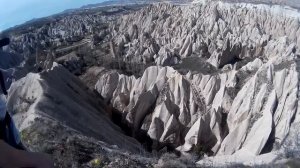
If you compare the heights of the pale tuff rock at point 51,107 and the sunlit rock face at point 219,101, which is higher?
the pale tuff rock at point 51,107

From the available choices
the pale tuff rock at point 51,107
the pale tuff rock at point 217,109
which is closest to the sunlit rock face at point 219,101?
the pale tuff rock at point 217,109

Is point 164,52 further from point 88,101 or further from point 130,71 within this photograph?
point 88,101

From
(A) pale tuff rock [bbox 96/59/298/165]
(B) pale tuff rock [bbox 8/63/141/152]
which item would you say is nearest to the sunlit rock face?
→ (A) pale tuff rock [bbox 96/59/298/165]

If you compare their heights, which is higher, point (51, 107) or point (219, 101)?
point (51, 107)

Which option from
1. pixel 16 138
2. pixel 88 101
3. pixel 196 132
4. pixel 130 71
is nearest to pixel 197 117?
pixel 196 132

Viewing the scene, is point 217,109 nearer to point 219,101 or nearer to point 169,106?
point 219,101

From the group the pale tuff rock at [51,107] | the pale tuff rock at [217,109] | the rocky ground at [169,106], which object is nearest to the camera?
the rocky ground at [169,106]

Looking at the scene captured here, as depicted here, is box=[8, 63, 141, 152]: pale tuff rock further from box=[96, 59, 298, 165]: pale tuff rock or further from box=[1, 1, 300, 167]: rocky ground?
box=[96, 59, 298, 165]: pale tuff rock

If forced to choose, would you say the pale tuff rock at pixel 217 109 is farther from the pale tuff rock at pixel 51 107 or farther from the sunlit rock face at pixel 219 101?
the pale tuff rock at pixel 51 107

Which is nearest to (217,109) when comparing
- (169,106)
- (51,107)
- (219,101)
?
(219,101)
